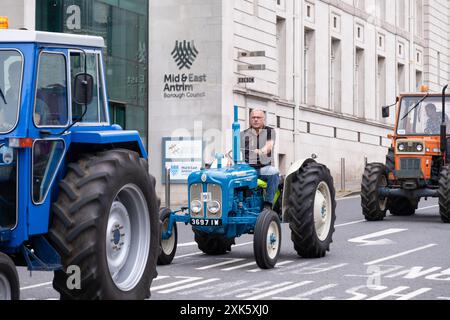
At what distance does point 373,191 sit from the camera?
71.9ft

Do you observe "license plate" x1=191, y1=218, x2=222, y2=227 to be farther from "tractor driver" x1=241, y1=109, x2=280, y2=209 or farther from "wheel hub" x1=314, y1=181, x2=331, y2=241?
"wheel hub" x1=314, y1=181, x2=331, y2=241

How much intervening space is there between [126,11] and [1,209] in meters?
25.2

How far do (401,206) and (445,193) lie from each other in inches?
135

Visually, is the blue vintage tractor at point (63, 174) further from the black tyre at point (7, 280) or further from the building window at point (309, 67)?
the building window at point (309, 67)

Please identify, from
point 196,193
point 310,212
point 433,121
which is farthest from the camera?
point 433,121

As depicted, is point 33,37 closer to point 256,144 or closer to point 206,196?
point 206,196

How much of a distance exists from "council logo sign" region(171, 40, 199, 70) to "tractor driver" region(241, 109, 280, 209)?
2045 centimetres

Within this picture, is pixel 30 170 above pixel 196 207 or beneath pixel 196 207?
above

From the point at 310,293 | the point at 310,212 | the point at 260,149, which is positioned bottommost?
the point at 310,293

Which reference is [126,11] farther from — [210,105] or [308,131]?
[308,131]

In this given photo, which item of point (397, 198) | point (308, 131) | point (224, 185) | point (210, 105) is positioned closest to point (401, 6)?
point (308, 131)

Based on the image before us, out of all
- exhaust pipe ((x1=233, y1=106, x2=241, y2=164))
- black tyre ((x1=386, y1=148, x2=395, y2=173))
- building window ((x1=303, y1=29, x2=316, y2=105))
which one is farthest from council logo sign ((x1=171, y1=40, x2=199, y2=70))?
exhaust pipe ((x1=233, y1=106, x2=241, y2=164))

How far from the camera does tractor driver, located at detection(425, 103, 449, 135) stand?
23047 mm

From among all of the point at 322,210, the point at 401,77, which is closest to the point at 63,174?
the point at 322,210
